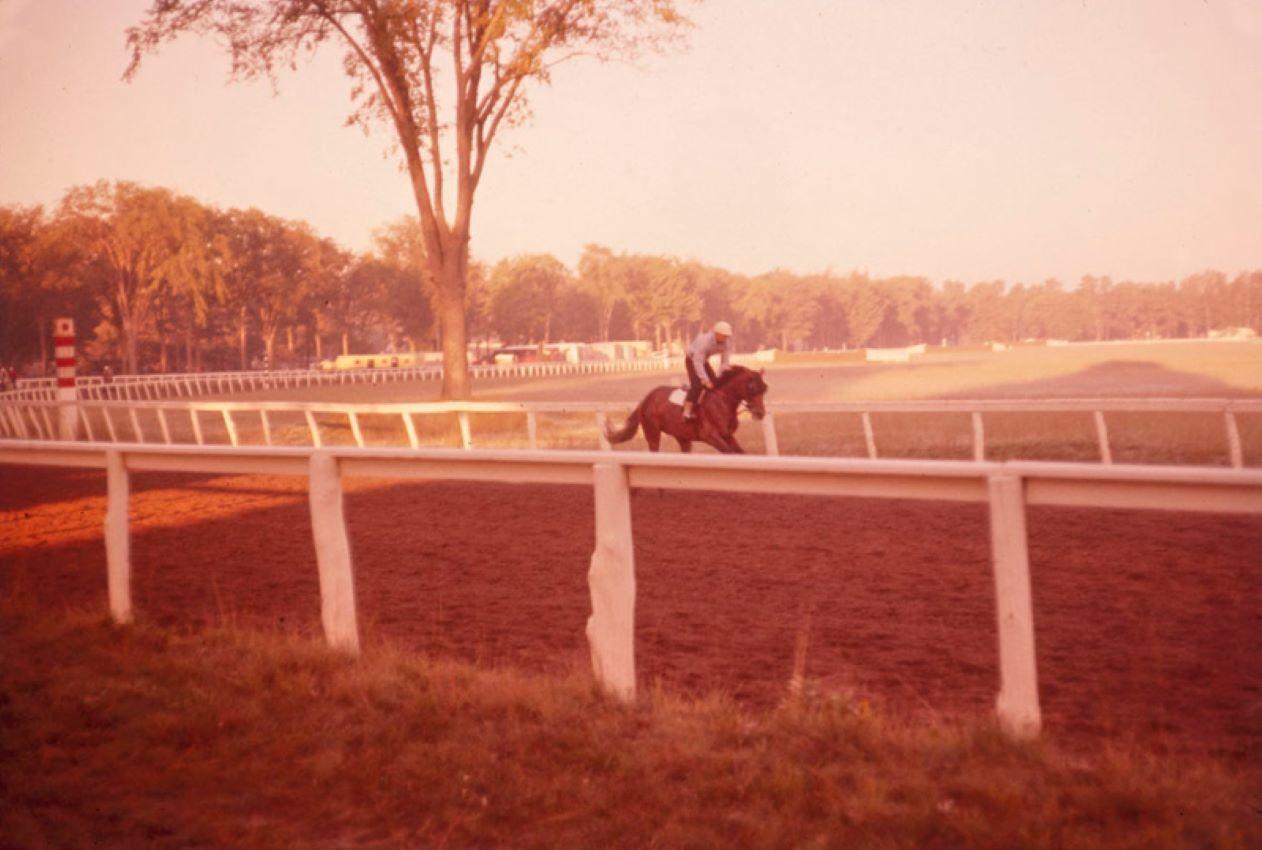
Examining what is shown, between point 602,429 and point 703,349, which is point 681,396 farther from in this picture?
point 602,429

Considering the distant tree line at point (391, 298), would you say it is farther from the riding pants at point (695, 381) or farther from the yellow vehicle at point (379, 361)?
the riding pants at point (695, 381)

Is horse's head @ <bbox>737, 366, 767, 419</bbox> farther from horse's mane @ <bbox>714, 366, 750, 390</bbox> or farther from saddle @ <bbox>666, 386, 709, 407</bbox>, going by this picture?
saddle @ <bbox>666, 386, 709, 407</bbox>

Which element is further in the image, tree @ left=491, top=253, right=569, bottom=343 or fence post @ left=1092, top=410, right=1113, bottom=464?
tree @ left=491, top=253, right=569, bottom=343

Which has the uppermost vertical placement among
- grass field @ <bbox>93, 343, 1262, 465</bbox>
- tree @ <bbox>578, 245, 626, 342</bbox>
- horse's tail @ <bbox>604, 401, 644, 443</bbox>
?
tree @ <bbox>578, 245, 626, 342</bbox>

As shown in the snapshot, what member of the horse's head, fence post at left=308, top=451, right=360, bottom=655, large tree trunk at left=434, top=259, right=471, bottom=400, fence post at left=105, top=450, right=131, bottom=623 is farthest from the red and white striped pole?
fence post at left=308, top=451, right=360, bottom=655

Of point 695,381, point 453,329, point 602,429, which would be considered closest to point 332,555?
point 695,381

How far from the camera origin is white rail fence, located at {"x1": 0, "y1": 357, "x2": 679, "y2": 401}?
4041 cm

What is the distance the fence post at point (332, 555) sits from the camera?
596 centimetres

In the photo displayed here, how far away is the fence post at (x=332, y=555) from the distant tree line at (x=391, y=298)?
31.9 metres

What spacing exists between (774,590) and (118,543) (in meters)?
3.81

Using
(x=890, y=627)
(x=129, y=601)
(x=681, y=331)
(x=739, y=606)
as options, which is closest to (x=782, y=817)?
(x=890, y=627)

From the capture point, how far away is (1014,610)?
4.12m

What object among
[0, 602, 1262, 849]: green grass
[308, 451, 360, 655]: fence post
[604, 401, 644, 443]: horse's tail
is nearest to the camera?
[0, 602, 1262, 849]: green grass

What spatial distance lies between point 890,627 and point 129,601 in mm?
4124
